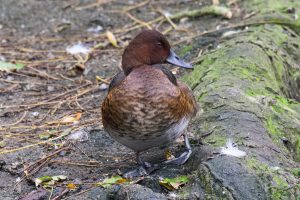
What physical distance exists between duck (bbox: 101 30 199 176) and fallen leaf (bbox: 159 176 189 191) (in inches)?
10.3

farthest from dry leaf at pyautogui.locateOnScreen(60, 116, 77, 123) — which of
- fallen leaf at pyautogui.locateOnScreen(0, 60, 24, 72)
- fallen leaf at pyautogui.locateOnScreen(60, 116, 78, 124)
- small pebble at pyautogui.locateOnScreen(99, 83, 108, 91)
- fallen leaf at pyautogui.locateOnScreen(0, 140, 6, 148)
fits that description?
fallen leaf at pyautogui.locateOnScreen(0, 60, 24, 72)

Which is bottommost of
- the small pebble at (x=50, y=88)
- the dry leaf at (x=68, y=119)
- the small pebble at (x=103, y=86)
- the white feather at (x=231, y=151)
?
the small pebble at (x=50, y=88)

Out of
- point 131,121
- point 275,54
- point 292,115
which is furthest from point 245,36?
point 131,121

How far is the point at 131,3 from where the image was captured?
24.6ft

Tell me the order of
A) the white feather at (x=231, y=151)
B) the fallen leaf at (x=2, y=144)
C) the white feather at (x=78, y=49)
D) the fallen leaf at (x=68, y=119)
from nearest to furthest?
the white feather at (x=231, y=151), the fallen leaf at (x=2, y=144), the fallen leaf at (x=68, y=119), the white feather at (x=78, y=49)

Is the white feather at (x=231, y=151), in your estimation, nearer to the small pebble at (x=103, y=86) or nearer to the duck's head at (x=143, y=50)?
the duck's head at (x=143, y=50)

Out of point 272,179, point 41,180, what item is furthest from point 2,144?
point 272,179

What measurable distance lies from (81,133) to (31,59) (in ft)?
6.34

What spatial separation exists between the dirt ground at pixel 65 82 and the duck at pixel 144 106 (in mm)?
282

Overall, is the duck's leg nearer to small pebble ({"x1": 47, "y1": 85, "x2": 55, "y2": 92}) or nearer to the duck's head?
the duck's head

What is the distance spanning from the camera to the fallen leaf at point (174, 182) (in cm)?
332

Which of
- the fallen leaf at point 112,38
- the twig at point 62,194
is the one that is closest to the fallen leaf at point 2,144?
the twig at point 62,194

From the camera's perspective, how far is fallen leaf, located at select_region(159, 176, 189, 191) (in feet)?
10.9

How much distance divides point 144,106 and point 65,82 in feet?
7.60
